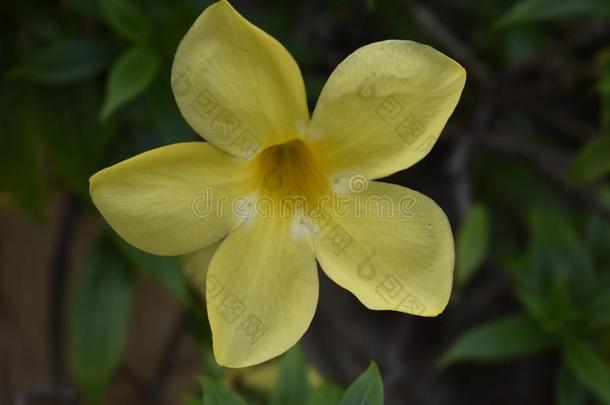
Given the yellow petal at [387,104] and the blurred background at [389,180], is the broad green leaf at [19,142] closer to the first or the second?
the blurred background at [389,180]

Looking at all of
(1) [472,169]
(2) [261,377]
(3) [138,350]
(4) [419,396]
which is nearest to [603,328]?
(1) [472,169]

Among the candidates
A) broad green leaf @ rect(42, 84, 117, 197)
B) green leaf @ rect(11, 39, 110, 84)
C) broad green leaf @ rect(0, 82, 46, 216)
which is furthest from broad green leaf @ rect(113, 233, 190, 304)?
green leaf @ rect(11, 39, 110, 84)

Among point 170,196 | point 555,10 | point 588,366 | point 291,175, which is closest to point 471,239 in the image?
point 588,366

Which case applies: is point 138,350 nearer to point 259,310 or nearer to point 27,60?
point 27,60

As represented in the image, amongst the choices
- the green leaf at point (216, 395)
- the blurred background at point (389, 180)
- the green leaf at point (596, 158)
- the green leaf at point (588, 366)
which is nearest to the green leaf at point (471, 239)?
the blurred background at point (389, 180)

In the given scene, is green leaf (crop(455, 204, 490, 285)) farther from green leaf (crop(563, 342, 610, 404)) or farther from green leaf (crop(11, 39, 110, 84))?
green leaf (crop(11, 39, 110, 84))
